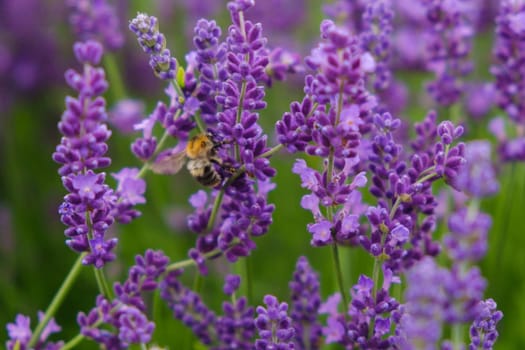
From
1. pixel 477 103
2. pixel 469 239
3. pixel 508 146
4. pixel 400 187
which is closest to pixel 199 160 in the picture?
pixel 400 187

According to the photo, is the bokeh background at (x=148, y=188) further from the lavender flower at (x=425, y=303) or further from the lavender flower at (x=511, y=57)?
the lavender flower at (x=425, y=303)

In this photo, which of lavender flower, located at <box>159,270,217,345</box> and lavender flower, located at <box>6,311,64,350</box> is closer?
lavender flower, located at <box>6,311,64,350</box>

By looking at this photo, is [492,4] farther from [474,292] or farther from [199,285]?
[474,292]

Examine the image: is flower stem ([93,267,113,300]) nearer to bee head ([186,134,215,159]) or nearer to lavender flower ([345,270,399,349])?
bee head ([186,134,215,159])

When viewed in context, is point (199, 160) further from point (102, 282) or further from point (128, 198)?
point (102, 282)

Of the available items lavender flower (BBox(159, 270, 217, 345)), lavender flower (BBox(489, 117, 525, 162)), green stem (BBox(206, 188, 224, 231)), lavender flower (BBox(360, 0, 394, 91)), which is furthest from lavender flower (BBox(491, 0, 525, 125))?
lavender flower (BBox(159, 270, 217, 345))

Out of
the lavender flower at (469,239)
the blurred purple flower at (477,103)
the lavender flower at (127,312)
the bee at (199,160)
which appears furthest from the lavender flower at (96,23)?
the lavender flower at (469,239)
